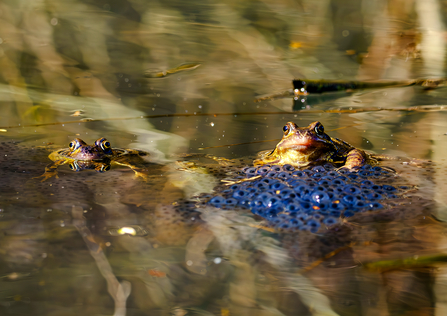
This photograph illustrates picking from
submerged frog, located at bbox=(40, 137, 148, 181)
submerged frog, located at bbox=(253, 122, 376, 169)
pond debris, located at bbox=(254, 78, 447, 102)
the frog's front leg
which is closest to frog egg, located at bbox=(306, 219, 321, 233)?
submerged frog, located at bbox=(253, 122, 376, 169)

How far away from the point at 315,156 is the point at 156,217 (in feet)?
4.36

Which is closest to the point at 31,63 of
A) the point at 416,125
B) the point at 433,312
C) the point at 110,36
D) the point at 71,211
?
the point at 110,36

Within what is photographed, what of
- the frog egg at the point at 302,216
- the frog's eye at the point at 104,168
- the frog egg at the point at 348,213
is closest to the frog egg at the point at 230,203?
the frog egg at the point at 302,216

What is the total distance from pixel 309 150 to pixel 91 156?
156 cm

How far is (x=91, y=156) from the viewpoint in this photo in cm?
313

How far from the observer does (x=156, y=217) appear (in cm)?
221

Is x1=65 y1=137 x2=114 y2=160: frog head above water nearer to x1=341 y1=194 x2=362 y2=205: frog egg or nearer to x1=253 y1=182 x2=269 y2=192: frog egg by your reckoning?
x1=253 y1=182 x2=269 y2=192: frog egg

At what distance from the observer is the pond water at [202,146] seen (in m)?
1.62

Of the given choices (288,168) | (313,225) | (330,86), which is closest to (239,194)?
(313,225)

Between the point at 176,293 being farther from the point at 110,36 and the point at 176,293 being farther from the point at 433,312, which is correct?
Result: the point at 110,36

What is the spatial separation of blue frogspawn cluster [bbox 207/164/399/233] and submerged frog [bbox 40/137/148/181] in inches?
36.6

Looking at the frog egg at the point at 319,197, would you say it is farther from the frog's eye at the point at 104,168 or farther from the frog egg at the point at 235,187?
the frog's eye at the point at 104,168

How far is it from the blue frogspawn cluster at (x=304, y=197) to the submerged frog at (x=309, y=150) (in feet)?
0.92

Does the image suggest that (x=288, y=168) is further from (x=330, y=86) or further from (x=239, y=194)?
(x=330, y=86)
